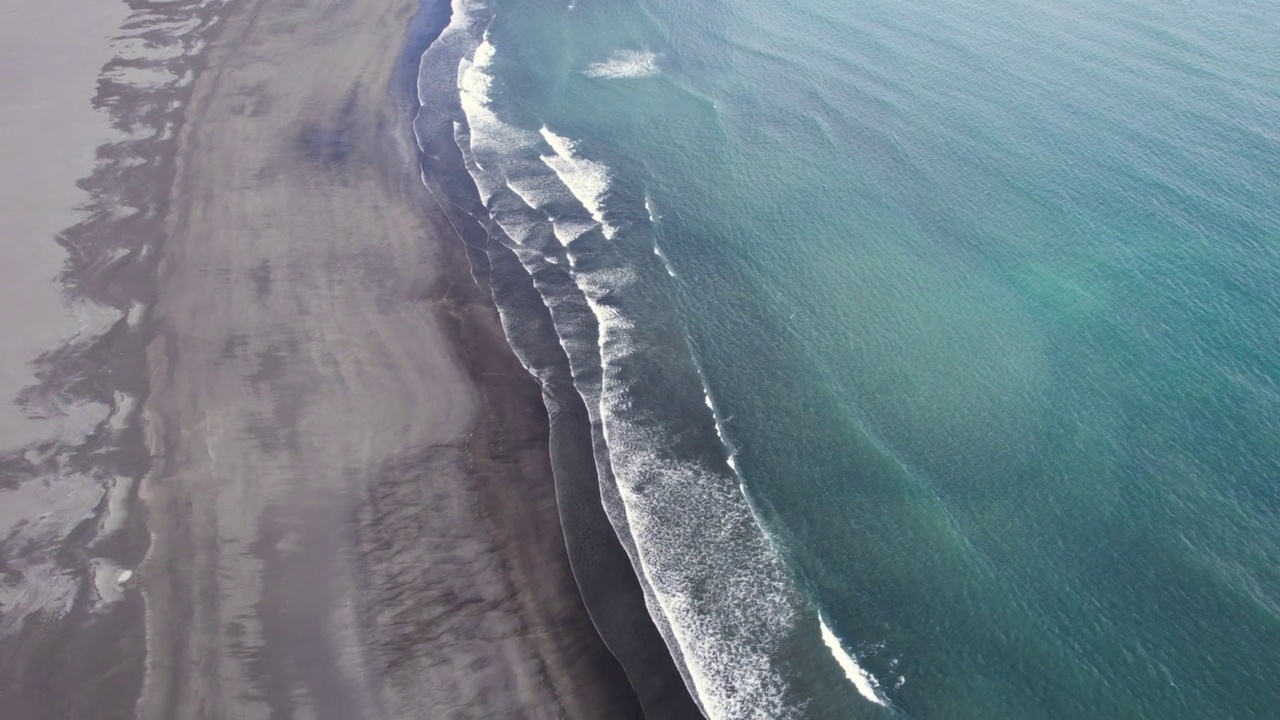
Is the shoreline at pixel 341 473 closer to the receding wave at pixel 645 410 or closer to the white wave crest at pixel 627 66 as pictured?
the receding wave at pixel 645 410

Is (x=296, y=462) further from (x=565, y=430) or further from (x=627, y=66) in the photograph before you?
(x=627, y=66)

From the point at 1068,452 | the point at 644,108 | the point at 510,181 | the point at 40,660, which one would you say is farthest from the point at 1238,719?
the point at 644,108

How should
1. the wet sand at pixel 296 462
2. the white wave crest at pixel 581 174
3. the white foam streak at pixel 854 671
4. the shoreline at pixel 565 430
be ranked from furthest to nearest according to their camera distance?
the white wave crest at pixel 581 174, the shoreline at pixel 565 430, the white foam streak at pixel 854 671, the wet sand at pixel 296 462

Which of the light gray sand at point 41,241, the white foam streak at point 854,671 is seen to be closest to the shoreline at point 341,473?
the light gray sand at point 41,241

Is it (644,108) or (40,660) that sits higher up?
(644,108)

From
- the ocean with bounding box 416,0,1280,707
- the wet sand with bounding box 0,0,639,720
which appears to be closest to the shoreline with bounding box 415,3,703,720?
the ocean with bounding box 416,0,1280,707

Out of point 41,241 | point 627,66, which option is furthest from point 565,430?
point 627,66

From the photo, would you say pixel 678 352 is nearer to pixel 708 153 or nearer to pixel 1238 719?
pixel 708 153
